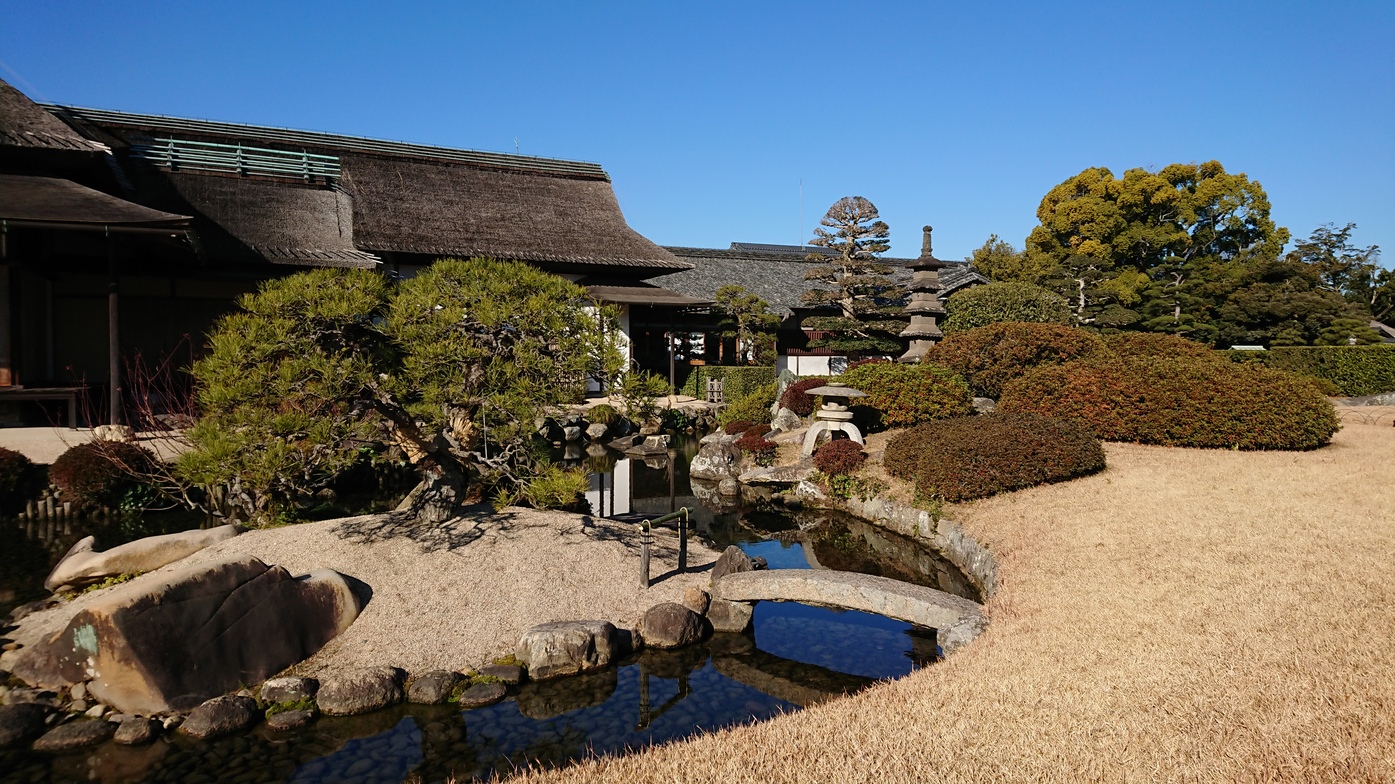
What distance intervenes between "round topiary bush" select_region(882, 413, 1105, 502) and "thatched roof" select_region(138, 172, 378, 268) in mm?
13027

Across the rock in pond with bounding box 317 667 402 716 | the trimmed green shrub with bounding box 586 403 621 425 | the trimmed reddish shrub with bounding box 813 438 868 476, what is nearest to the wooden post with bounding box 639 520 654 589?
the rock in pond with bounding box 317 667 402 716

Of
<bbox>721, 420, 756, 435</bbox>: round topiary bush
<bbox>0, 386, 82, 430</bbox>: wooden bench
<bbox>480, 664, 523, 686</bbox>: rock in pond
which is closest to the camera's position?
<bbox>480, 664, 523, 686</bbox>: rock in pond

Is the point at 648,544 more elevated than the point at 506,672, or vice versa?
the point at 648,544

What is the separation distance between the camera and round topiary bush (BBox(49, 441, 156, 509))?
31.9 ft

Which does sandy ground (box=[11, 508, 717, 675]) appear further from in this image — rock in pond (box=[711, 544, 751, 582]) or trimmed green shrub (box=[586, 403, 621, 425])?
trimmed green shrub (box=[586, 403, 621, 425])

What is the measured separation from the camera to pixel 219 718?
16.2 feet

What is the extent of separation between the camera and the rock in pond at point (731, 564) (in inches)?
293

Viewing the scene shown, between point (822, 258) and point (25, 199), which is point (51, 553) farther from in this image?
point (822, 258)

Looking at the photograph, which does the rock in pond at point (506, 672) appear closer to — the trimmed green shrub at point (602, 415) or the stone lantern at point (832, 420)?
the stone lantern at point (832, 420)

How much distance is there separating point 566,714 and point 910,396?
10.4 m

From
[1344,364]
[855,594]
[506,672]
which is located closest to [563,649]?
[506,672]

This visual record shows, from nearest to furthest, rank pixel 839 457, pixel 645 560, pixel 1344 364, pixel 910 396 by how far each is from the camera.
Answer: pixel 645 560 → pixel 839 457 → pixel 910 396 → pixel 1344 364

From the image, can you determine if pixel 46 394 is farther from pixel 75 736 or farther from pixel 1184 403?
pixel 1184 403

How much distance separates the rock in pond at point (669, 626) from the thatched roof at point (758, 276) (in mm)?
20503
